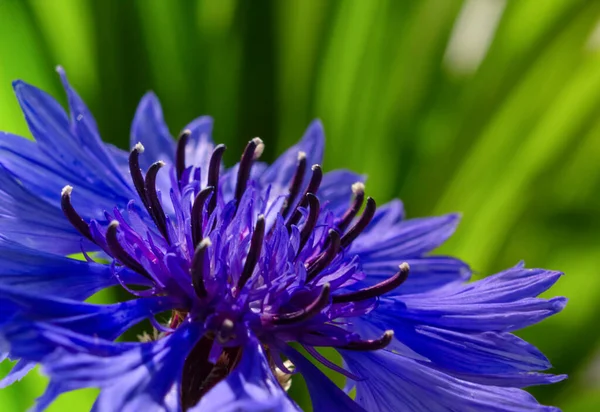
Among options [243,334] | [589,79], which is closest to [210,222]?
[243,334]

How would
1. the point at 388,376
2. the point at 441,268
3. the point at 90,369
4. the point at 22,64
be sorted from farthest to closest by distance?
the point at 22,64 → the point at 441,268 → the point at 388,376 → the point at 90,369

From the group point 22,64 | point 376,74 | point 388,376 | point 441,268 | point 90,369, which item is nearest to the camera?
point 90,369

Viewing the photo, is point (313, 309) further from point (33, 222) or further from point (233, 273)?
point (33, 222)

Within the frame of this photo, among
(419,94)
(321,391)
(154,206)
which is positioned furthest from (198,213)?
(419,94)

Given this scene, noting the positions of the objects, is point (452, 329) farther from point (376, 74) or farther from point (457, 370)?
point (376, 74)

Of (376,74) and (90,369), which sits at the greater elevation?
(376,74)

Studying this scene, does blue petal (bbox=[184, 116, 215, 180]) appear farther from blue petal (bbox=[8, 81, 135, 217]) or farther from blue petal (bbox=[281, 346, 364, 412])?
blue petal (bbox=[281, 346, 364, 412])

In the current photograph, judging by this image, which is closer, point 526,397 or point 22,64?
point 526,397
